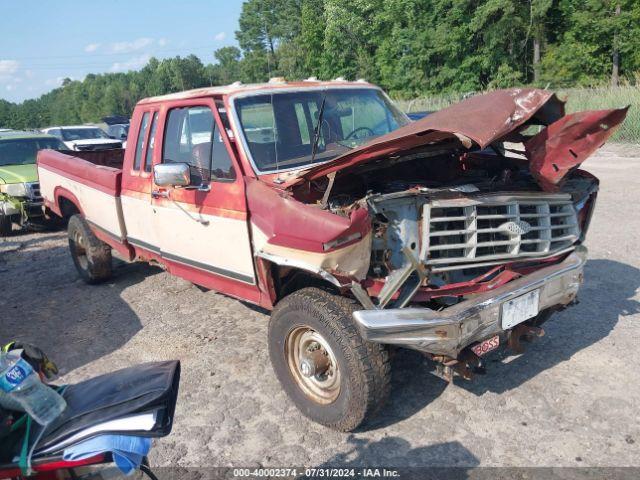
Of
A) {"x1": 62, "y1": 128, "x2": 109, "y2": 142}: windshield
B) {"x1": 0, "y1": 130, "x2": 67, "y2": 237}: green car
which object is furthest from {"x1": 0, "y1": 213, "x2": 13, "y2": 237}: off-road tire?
{"x1": 62, "y1": 128, "x2": 109, "y2": 142}: windshield

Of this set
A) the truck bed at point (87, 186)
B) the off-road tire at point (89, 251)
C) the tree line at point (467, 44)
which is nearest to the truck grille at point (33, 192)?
the truck bed at point (87, 186)

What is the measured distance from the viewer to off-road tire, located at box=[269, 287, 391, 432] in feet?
10.2

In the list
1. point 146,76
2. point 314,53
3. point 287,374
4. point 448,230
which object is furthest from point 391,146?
point 146,76

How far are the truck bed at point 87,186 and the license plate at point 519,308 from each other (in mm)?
4106

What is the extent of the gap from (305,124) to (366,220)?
1.70m

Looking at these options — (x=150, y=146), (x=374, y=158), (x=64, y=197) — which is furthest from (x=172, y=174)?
(x=64, y=197)

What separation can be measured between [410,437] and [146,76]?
96.4 meters

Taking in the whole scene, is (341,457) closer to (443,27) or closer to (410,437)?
(410,437)

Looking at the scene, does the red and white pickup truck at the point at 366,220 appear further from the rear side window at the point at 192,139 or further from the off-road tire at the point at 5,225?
the off-road tire at the point at 5,225

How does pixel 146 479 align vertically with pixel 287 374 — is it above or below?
below

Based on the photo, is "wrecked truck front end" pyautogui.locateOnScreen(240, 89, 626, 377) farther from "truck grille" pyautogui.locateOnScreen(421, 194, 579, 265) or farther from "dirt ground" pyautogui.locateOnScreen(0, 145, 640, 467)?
"dirt ground" pyautogui.locateOnScreen(0, 145, 640, 467)

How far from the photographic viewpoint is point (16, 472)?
1.87 metres

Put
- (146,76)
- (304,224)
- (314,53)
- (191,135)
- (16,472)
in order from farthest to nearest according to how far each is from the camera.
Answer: (146,76) < (314,53) < (191,135) < (304,224) < (16,472)

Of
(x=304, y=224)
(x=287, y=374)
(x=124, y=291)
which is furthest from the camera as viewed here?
(x=124, y=291)
